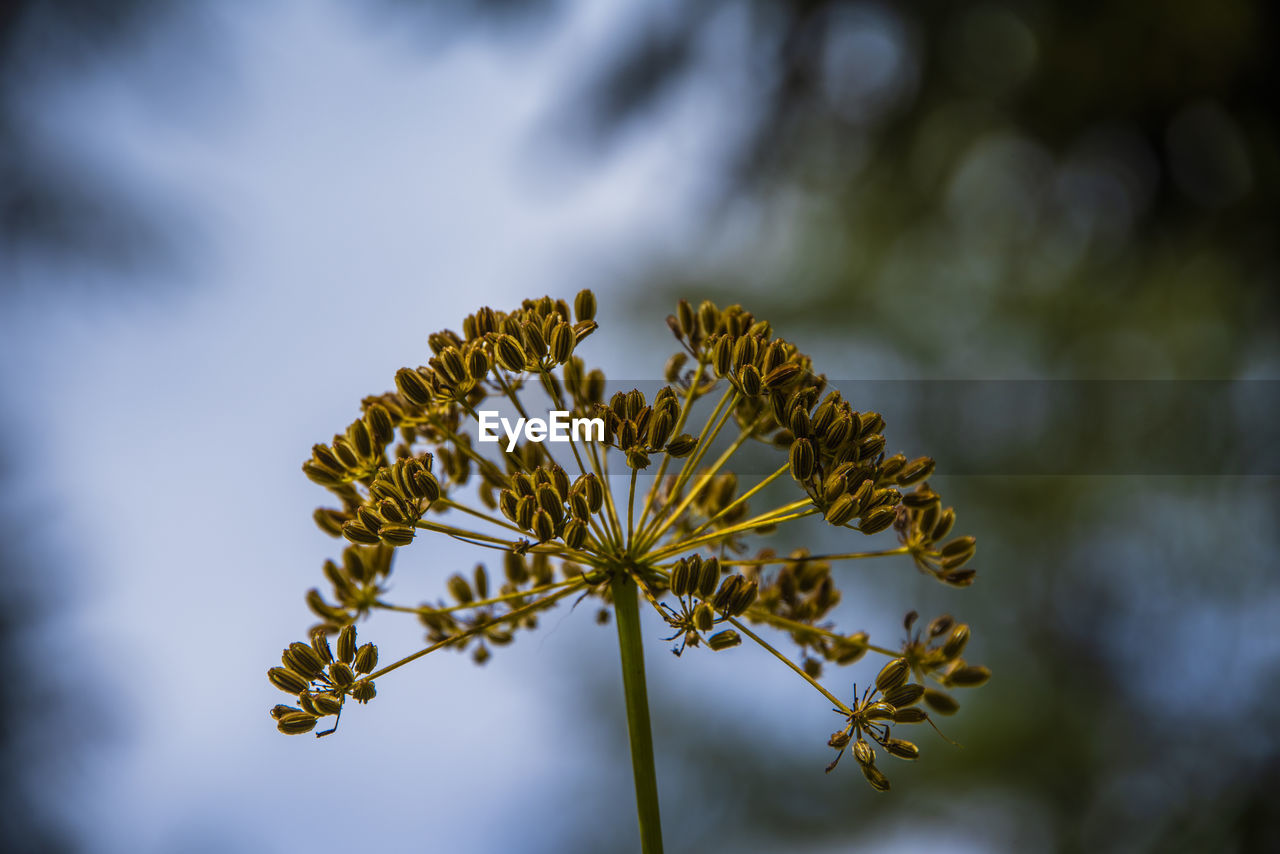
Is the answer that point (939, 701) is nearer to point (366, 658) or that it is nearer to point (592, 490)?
point (592, 490)

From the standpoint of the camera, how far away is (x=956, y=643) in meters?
0.96

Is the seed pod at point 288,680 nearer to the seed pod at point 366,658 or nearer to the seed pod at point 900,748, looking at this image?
the seed pod at point 366,658

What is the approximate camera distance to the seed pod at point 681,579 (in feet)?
2.70

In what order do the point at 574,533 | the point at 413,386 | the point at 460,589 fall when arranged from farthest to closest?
the point at 460,589
the point at 413,386
the point at 574,533

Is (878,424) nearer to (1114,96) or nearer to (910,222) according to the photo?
(1114,96)

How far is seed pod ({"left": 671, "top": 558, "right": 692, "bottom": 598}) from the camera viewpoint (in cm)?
82

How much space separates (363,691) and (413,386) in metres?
0.30

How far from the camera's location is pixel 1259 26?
355cm

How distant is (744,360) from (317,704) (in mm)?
512

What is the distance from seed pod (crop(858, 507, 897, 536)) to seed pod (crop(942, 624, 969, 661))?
19cm

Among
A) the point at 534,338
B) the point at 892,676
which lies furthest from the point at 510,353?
the point at 892,676

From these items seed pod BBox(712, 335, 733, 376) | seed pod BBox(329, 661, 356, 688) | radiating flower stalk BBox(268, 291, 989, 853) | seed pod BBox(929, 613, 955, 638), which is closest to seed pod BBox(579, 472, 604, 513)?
radiating flower stalk BBox(268, 291, 989, 853)

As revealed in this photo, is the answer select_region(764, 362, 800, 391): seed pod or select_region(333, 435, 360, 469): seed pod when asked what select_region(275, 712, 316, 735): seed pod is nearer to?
select_region(333, 435, 360, 469): seed pod

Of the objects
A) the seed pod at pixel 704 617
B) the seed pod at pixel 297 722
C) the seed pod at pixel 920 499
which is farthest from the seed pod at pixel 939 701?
the seed pod at pixel 297 722
